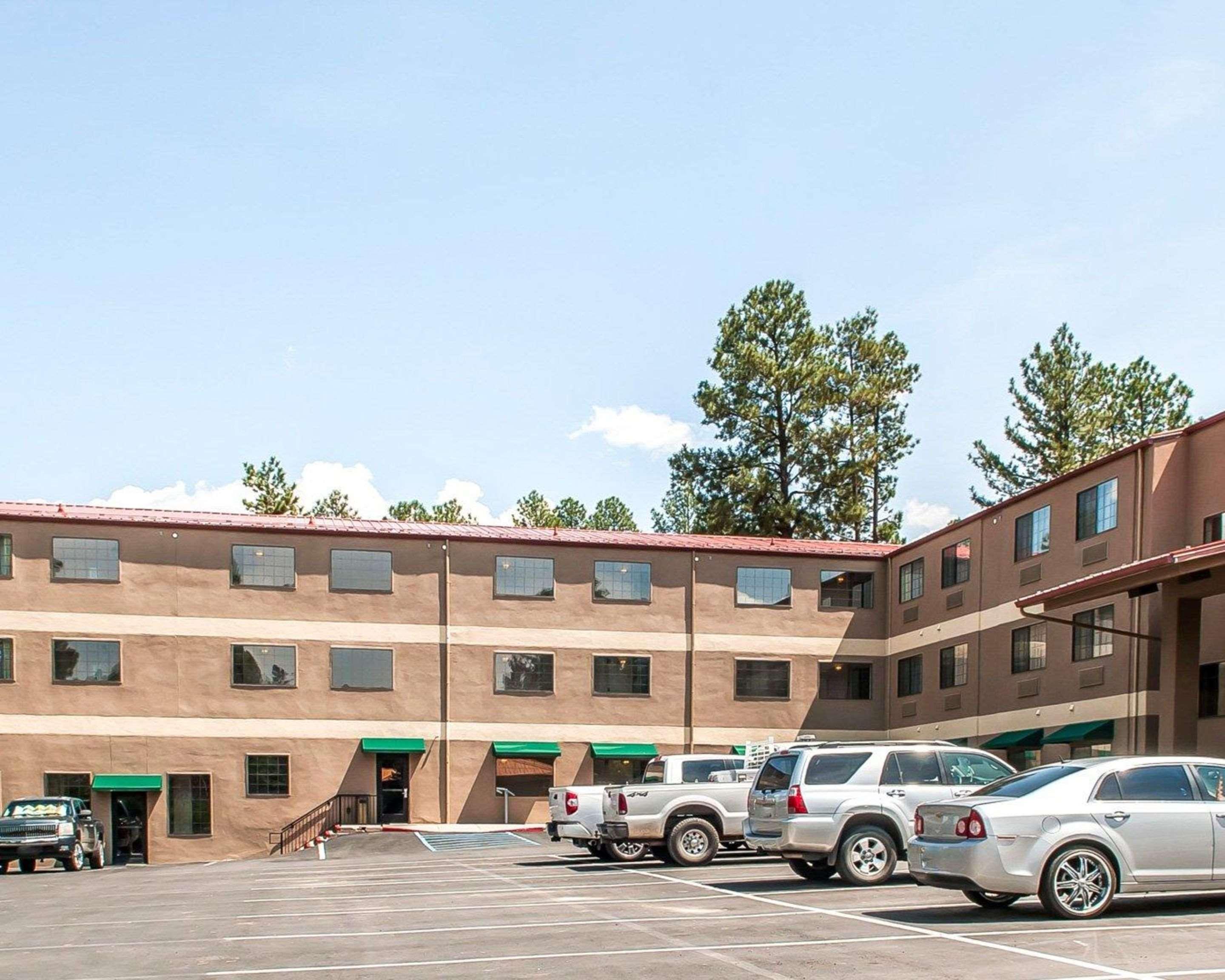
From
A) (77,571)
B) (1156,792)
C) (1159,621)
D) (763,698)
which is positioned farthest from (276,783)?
(1156,792)

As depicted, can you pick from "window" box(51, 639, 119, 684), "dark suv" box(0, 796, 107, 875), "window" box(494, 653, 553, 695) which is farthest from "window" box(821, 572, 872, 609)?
"dark suv" box(0, 796, 107, 875)

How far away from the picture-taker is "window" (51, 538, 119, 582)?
39.7 metres

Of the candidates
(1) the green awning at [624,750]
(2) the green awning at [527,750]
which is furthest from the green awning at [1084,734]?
(2) the green awning at [527,750]

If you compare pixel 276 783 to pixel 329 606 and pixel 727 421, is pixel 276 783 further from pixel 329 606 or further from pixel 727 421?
pixel 727 421

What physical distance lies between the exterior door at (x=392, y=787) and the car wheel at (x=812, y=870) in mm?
22931

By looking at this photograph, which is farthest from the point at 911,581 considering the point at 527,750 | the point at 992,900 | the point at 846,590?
the point at 992,900

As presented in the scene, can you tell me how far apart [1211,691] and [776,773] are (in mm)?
12287

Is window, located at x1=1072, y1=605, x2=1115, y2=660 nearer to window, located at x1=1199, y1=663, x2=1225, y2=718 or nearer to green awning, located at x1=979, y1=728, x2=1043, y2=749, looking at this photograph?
green awning, located at x1=979, y1=728, x2=1043, y2=749

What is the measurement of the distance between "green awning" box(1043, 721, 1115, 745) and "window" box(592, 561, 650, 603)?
45.5ft

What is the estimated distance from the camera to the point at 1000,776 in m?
19.1

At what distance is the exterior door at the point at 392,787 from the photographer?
40688 mm

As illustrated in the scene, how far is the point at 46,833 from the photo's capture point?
3055 cm

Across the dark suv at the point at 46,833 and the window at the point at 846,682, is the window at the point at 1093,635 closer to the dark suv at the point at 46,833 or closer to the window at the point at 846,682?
the window at the point at 846,682

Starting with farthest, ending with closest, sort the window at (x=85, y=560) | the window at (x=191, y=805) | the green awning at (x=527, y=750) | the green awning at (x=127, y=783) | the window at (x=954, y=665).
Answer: the green awning at (x=527, y=750) → the window at (x=85, y=560) → the window at (x=191, y=805) → the green awning at (x=127, y=783) → the window at (x=954, y=665)
